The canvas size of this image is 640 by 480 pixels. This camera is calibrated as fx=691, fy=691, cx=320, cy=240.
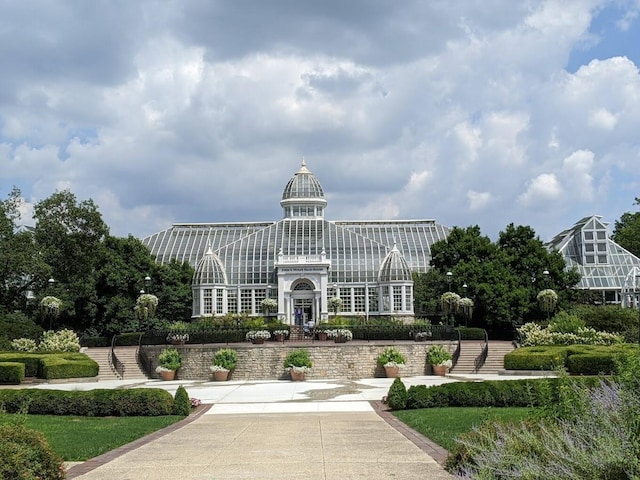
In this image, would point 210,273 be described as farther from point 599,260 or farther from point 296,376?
point 599,260

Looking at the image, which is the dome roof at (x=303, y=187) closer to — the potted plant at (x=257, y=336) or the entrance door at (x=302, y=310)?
the entrance door at (x=302, y=310)

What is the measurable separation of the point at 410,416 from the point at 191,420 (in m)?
5.57

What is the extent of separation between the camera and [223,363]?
3272 cm

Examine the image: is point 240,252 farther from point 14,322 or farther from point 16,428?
point 16,428

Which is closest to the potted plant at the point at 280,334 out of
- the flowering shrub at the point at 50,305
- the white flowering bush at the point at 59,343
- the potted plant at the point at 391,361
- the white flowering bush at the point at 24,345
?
the potted plant at the point at 391,361

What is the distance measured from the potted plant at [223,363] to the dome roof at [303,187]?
25.0m

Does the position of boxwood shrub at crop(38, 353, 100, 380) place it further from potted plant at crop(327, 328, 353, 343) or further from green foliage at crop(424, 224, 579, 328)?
green foliage at crop(424, 224, 579, 328)

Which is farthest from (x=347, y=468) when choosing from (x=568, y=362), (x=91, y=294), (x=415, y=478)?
(x=91, y=294)

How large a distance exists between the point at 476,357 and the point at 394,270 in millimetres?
15284

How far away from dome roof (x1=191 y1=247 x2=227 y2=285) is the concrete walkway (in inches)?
1155

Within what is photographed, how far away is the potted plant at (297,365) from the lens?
3167 cm

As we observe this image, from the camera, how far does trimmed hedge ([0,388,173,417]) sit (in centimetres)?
1866

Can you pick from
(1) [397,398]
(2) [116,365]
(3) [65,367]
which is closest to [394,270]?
(2) [116,365]

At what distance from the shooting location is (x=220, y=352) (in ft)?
108
